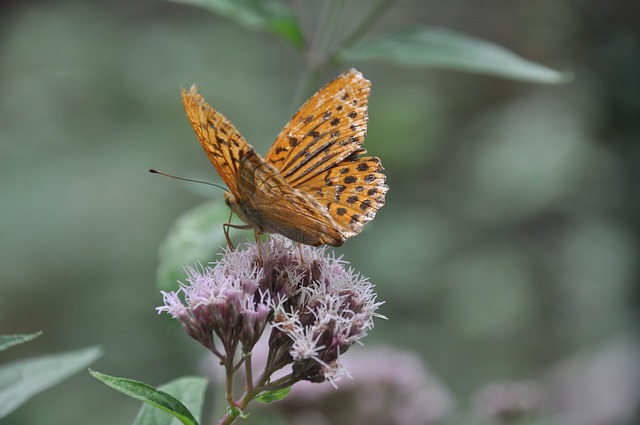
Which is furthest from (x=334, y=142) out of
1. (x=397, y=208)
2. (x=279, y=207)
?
(x=397, y=208)

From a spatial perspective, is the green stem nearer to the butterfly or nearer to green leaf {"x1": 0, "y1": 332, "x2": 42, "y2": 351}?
the butterfly

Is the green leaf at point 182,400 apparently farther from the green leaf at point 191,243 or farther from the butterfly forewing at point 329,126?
the butterfly forewing at point 329,126

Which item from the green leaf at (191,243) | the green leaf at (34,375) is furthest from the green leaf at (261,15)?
the green leaf at (34,375)

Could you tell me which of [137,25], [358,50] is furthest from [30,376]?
[137,25]

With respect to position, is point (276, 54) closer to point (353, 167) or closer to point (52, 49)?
point (52, 49)

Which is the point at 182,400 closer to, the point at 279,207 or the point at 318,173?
the point at 279,207
